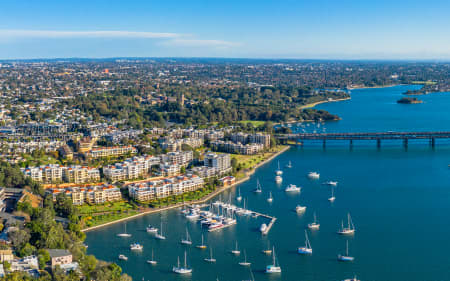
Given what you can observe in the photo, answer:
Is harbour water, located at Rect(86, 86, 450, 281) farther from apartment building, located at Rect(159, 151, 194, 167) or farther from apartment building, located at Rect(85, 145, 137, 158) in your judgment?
apartment building, located at Rect(85, 145, 137, 158)

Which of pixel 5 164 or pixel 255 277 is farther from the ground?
pixel 5 164

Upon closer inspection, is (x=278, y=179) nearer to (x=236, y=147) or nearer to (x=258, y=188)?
(x=258, y=188)

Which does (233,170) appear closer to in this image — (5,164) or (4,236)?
(5,164)

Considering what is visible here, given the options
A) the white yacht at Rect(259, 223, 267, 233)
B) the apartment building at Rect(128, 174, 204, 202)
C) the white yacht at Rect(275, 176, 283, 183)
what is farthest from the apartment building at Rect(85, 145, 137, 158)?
the white yacht at Rect(259, 223, 267, 233)

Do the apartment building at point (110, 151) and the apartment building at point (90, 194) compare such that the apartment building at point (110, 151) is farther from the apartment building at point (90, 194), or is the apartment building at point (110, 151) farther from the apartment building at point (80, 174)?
the apartment building at point (90, 194)

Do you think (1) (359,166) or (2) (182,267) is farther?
(1) (359,166)

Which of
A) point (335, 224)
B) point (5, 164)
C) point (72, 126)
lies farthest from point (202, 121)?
point (335, 224)
